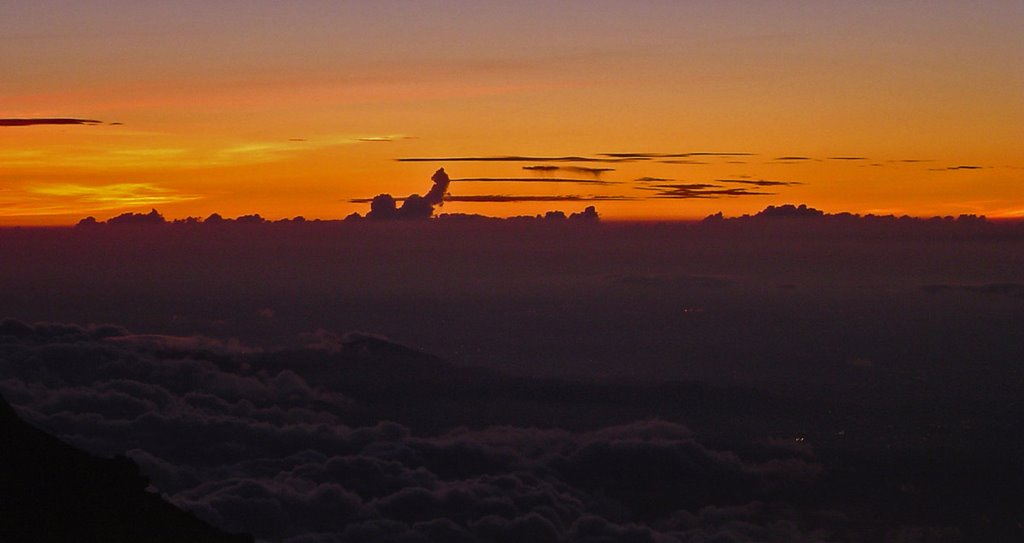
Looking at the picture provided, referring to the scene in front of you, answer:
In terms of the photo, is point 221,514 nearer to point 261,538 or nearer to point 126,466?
point 261,538

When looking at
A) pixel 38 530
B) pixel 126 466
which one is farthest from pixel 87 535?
pixel 126 466

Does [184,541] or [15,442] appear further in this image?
[15,442]

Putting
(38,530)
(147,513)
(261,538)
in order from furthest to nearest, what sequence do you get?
(261,538) < (147,513) < (38,530)

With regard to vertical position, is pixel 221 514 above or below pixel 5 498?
below

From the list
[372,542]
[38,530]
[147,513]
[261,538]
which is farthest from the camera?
[372,542]

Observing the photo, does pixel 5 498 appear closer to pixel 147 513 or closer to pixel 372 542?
pixel 147 513

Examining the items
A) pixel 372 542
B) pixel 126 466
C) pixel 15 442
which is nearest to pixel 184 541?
pixel 126 466
